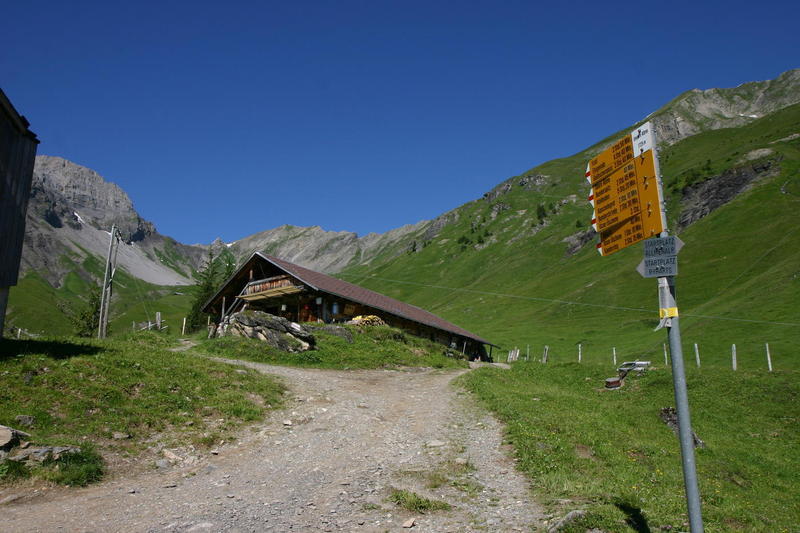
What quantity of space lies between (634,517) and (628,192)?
16.6ft

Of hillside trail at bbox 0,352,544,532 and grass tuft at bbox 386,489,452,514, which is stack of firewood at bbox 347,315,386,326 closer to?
hillside trail at bbox 0,352,544,532

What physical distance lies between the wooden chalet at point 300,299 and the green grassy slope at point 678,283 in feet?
80.8

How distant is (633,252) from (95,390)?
111 m

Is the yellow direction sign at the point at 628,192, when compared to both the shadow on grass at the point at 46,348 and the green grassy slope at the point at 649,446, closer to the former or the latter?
the green grassy slope at the point at 649,446

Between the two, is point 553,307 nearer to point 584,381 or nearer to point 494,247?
point 584,381

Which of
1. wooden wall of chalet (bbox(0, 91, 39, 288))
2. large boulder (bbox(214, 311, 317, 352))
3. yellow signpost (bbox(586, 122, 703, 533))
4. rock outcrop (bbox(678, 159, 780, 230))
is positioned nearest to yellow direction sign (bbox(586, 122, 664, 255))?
yellow signpost (bbox(586, 122, 703, 533))

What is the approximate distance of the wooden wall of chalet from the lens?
59.6ft

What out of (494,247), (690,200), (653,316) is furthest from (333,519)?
(494,247)

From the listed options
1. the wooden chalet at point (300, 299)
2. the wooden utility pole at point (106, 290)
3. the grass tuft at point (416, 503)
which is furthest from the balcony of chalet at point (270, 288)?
the grass tuft at point (416, 503)

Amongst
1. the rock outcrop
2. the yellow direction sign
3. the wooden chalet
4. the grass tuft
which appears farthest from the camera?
the rock outcrop

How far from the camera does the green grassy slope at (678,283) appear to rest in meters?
51.8

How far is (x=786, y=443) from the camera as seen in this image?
17609 mm

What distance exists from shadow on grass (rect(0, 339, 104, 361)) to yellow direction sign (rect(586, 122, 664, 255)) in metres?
16.1

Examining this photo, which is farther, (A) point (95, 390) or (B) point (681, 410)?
(A) point (95, 390)
